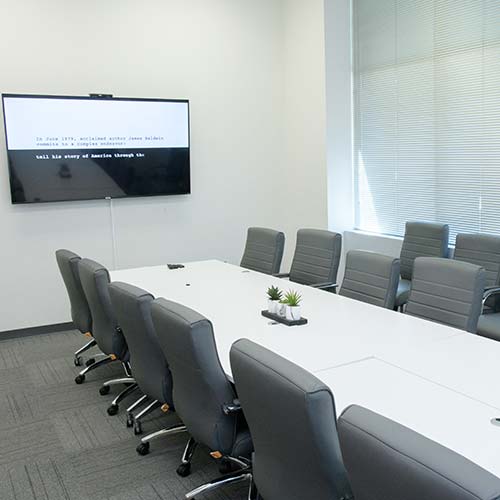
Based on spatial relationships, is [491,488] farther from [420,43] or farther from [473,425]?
[420,43]

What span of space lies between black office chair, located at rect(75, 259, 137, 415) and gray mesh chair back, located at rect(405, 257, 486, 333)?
5.93 ft

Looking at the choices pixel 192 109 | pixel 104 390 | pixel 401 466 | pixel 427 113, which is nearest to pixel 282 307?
pixel 104 390

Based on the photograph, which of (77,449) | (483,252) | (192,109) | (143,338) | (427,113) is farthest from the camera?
(192,109)

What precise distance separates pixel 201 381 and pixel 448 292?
61.0 inches

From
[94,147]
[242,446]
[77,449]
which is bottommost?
[77,449]

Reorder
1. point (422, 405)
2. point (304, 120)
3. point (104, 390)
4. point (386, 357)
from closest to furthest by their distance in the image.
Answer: point (422, 405), point (386, 357), point (104, 390), point (304, 120)

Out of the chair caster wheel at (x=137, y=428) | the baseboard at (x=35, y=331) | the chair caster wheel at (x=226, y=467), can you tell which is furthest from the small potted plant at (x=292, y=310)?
the baseboard at (x=35, y=331)

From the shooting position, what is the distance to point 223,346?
2.92 meters

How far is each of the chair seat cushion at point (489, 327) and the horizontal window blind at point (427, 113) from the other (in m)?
1.26

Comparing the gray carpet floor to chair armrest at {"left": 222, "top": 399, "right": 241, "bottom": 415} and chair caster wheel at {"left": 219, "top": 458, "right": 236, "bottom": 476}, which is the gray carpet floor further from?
chair armrest at {"left": 222, "top": 399, "right": 241, "bottom": 415}

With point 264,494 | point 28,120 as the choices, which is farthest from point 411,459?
point 28,120

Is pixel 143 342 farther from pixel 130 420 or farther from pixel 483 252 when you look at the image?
pixel 483 252

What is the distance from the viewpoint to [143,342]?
122 inches

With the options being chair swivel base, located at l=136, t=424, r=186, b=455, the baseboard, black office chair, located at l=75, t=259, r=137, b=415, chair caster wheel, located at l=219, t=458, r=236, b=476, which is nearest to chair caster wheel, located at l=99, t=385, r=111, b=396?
black office chair, located at l=75, t=259, r=137, b=415
